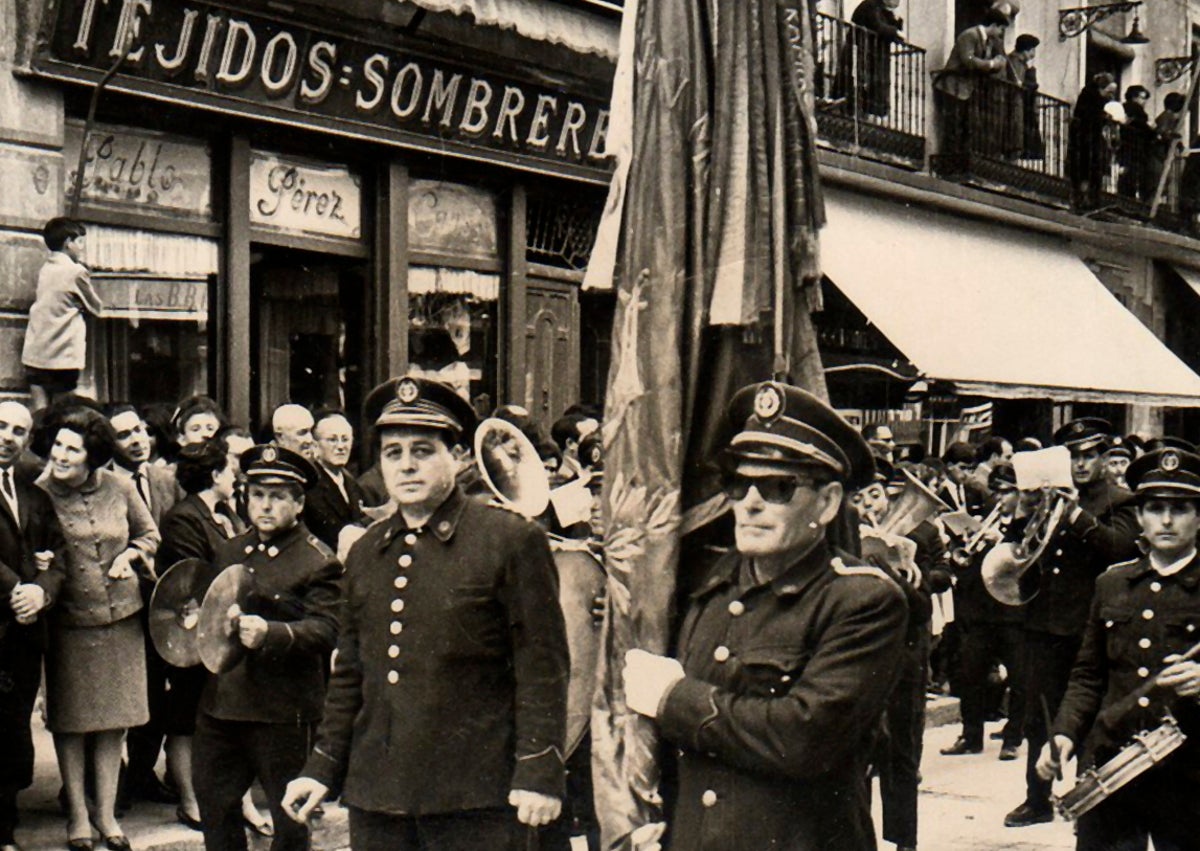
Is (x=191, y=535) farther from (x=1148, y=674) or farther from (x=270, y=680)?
(x=1148, y=674)

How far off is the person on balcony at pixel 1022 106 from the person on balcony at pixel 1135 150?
2632mm

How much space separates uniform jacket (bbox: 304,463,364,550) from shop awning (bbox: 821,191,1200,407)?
264 inches

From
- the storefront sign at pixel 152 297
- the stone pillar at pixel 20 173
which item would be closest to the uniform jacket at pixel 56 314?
the stone pillar at pixel 20 173

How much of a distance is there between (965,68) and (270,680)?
1374 centimetres

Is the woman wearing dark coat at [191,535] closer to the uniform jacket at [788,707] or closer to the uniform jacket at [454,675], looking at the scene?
the uniform jacket at [454,675]

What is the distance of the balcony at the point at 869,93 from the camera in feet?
54.1

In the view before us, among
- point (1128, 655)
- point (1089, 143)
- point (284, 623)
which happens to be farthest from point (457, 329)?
point (1089, 143)

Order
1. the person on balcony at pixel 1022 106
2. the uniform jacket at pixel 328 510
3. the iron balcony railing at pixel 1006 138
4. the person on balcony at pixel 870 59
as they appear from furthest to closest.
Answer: the person on balcony at pixel 1022 106 < the iron balcony railing at pixel 1006 138 < the person on balcony at pixel 870 59 < the uniform jacket at pixel 328 510

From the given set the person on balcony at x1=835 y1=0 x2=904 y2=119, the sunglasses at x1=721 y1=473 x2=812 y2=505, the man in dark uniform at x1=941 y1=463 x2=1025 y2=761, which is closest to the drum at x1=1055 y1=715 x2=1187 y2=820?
the sunglasses at x1=721 y1=473 x2=812 y2=505

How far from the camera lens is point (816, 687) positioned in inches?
147

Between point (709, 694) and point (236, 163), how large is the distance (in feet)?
26.0

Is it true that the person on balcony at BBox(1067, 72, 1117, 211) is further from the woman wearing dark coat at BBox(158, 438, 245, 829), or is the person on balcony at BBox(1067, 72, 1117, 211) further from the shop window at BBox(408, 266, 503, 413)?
the woman wearing dark coat at BBox(158, 438, 245, 829)

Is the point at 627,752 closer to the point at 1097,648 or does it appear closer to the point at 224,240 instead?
the point at 1097,648

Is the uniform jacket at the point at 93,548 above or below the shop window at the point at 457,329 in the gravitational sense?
below
